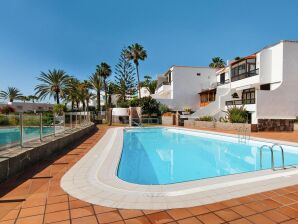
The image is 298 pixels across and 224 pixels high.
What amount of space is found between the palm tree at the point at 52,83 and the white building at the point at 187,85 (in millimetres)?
16562

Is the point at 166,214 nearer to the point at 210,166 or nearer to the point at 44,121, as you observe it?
the point at 210,166

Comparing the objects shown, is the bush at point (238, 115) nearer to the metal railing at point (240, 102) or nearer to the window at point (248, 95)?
the metal railing at point (240, 102)

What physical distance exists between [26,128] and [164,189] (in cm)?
473

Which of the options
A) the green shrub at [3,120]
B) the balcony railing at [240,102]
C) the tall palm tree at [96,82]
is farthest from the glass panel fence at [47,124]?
the tall palm tree at [96,82]

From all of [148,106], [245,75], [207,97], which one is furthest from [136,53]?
[245,75]

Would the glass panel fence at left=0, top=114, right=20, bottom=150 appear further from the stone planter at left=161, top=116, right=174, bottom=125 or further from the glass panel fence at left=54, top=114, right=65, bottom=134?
the stone planter at left=161, top=116, right=174, bottom=125

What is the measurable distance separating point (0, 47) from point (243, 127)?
20.3 metres

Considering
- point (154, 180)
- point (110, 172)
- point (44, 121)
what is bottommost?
point (154, 180)

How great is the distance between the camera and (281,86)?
61.6ft

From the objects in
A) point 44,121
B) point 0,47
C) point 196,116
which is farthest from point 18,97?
point 44,121

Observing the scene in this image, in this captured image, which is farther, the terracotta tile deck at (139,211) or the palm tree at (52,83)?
the palm tree at (52,83)

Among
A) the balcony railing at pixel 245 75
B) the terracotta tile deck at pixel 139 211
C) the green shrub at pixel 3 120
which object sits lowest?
the terracotta tile deck at pixel 139 211

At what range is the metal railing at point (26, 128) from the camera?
5285 millimetres

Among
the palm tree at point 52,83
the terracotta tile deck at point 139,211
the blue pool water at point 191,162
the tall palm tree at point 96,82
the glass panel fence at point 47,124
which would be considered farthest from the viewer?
the tall palm tree at point 96,82
